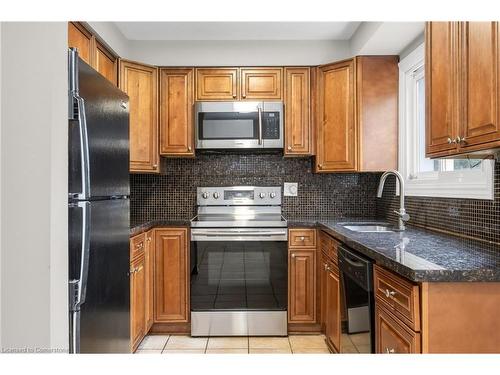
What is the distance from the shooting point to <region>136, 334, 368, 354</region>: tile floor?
2643 mm

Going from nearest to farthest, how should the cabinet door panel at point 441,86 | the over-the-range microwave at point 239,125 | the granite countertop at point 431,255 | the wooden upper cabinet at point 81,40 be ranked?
1. the granite countertop at point 431,255
2. the cabinet door panel at point 441,86
3. the wooden upper cabinet at point 81,40
4. the over-the-range microwave at point 239,125

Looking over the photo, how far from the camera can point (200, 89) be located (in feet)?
10.2

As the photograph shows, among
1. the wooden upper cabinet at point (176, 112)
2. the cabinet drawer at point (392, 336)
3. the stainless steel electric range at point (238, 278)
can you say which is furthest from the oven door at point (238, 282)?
the cabinet drawer at point (392, 336)

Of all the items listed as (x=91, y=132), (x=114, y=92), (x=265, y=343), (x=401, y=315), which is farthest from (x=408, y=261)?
(x=265, y=343)

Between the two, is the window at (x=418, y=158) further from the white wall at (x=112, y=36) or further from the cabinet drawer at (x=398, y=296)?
the white wall at (x=112, y=36)

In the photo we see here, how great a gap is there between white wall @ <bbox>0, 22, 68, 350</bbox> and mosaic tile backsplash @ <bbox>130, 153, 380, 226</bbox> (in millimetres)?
2463

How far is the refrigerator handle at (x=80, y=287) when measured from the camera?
1.29 m

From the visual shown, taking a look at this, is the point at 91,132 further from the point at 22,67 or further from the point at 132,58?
the point at 132,58

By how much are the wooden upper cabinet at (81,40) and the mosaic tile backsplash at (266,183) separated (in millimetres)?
1222

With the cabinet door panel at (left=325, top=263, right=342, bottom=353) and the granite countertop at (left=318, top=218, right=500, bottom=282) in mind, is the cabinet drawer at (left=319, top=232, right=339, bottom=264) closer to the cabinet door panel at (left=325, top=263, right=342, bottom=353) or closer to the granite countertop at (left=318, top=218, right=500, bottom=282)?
the cabinet door panel at (left=325, top=263, right=342, bottom=353)

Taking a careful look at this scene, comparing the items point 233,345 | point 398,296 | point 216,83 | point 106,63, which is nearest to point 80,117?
point 398,296

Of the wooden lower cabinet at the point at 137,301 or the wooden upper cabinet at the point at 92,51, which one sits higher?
the wooden upper cabinet at the point at 92,51

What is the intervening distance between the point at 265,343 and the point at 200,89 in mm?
2064

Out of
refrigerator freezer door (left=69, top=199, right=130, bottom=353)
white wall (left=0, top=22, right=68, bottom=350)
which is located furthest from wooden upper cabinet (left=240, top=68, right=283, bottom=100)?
white wall (left=0, top=22, right=68, bottom=350)
